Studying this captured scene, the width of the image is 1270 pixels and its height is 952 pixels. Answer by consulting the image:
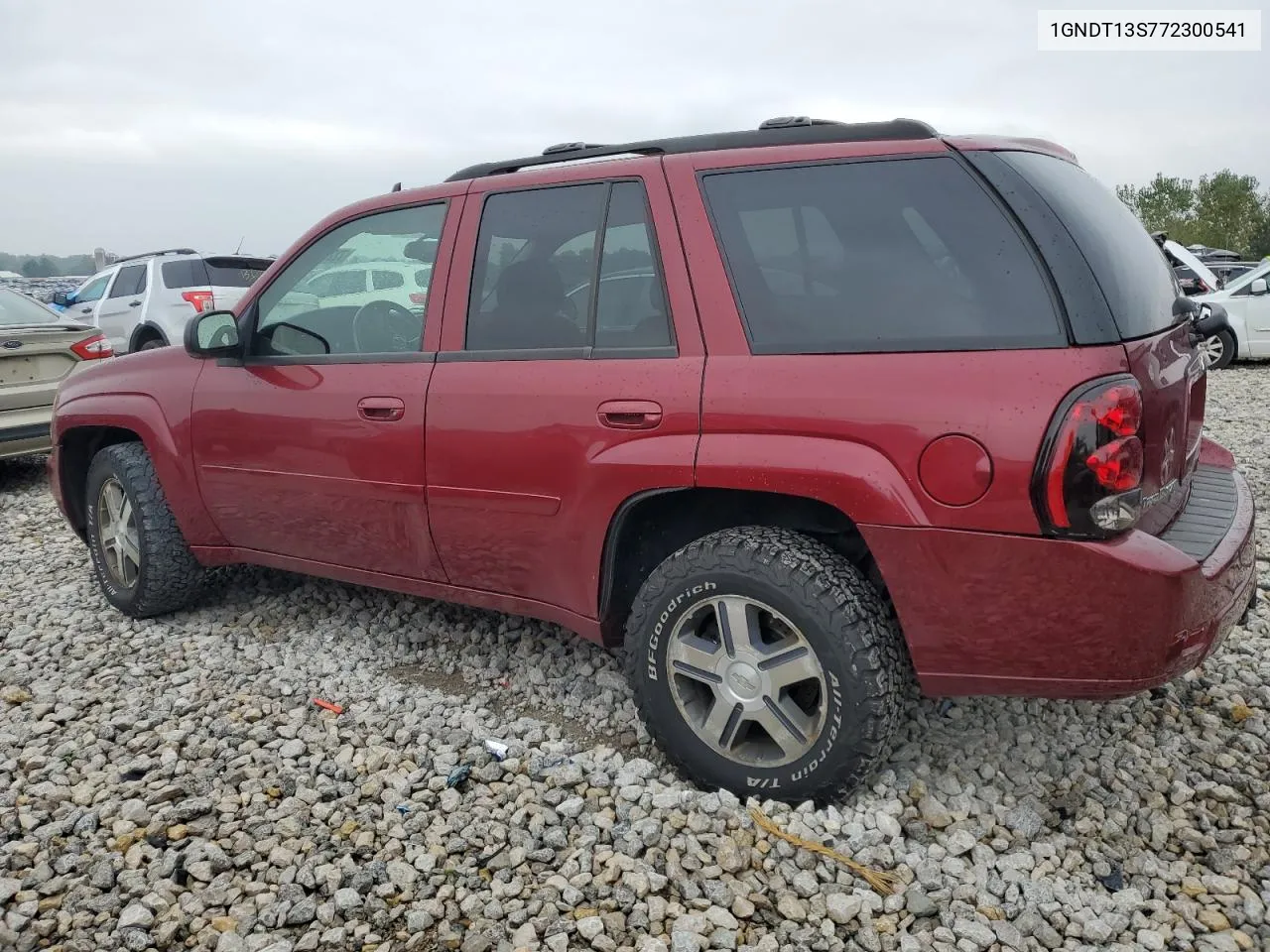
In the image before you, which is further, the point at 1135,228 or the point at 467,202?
the point at 467,202

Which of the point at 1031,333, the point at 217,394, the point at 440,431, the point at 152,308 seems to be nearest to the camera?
the point at 1031,333

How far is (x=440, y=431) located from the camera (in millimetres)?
3184

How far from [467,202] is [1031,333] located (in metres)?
1.94

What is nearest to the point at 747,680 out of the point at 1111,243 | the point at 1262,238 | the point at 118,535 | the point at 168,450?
the point at 1111,243

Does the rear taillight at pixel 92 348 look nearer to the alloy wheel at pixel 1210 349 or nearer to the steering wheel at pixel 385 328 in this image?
the steering wheel at pixel 385 328

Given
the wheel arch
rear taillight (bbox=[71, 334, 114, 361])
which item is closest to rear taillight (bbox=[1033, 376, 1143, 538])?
the wheel arch

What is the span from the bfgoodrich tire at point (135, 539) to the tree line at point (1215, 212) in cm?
6606

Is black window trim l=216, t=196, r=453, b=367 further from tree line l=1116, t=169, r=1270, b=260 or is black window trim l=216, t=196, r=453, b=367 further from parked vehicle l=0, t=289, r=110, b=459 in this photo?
tree line l=1116, t=169, r=1270, b=260

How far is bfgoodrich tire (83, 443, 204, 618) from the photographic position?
420 centimetres

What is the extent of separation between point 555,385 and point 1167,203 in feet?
242

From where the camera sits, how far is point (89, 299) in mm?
13305

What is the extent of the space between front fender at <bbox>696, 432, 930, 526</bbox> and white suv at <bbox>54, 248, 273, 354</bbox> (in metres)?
10.7

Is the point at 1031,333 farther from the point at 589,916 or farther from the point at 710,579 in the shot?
the point at 589,916

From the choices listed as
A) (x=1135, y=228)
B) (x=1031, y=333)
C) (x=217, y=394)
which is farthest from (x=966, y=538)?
(x=217, y=394)
